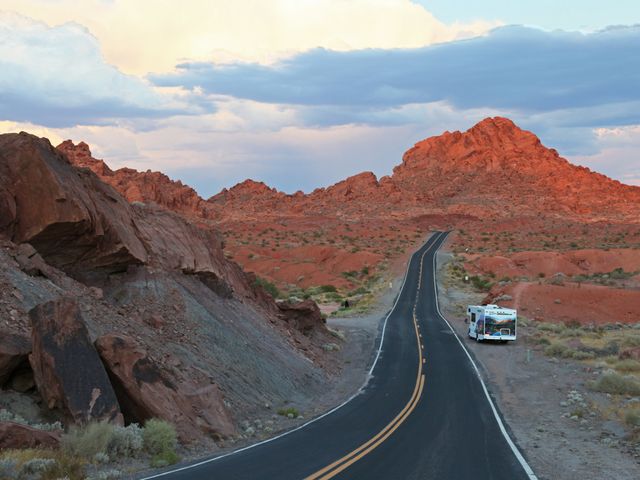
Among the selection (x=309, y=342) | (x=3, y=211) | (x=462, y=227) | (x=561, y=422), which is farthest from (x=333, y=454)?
(x=462, y=227)

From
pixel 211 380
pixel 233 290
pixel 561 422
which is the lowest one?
pixel 561 422

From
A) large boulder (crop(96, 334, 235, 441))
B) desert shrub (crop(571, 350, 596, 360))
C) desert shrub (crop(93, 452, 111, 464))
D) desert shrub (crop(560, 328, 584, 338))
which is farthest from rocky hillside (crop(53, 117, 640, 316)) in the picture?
desert shrub (crop(93, 452, 111, 464))

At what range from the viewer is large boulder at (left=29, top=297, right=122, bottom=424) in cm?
1431

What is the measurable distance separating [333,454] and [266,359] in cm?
1057

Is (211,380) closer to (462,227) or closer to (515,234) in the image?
(515,234)

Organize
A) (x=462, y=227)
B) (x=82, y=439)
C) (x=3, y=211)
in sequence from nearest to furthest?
(x=82, y=439)
(x=3, y=211)
(x=462, y=227)

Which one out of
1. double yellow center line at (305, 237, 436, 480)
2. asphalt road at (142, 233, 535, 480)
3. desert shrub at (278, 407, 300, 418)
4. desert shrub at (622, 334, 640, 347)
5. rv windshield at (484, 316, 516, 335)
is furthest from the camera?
rv windshield at (484, 316, 516, 335)

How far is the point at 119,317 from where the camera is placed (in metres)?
19.5

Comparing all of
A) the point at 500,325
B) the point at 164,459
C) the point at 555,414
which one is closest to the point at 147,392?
the point at 164,459

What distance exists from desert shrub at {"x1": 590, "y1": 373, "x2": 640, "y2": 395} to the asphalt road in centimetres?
454

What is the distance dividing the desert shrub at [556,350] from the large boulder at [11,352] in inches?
1187

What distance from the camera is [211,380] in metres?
20.0

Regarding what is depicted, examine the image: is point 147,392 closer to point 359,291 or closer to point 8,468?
point 8,468

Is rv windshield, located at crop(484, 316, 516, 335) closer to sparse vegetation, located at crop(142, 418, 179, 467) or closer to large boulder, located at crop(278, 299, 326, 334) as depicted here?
large boulder, located at crop(278, 299, 326, 334)
